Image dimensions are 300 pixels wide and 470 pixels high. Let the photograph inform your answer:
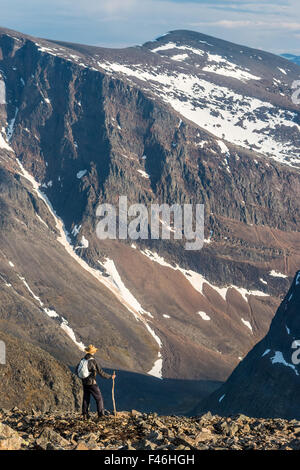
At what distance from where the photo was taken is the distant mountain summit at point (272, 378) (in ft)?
438

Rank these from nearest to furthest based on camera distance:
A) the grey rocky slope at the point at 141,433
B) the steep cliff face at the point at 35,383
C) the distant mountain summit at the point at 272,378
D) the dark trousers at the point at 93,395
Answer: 1. the grey rocky slope at the point at 141,433
2. the dark trousers at the point at 93,395
3. the steep cliff face at the point at 35,383
4. the distant mountain summit at the point at 272,378

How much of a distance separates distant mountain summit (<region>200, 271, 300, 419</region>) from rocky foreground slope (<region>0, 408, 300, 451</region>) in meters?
90.0

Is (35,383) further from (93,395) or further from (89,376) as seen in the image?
(89,376)

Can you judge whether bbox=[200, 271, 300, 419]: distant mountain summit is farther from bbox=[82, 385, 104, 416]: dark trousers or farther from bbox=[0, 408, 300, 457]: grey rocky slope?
bbox=[82, 385, 104, 416]: dark trousers

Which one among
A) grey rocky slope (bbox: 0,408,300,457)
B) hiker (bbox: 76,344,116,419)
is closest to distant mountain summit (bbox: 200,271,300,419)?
grey rocky slope (bbox: 0,408,300,457)

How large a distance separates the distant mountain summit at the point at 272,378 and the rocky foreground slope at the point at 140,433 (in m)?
90.0

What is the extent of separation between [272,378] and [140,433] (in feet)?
373

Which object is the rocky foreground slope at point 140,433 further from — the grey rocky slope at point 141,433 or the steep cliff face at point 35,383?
the steep cliff face at point 35,383

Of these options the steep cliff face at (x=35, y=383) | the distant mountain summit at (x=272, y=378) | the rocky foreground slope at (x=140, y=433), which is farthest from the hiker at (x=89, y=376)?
the distant mountain summit at (x=272, y=378)

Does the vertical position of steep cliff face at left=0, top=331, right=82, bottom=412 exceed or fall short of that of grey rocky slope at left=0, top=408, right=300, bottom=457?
it falls short

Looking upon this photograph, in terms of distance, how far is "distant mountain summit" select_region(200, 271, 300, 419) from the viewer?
134 m
